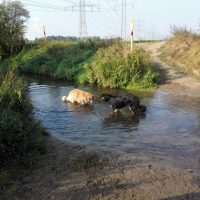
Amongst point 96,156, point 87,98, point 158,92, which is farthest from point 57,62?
point 96,156

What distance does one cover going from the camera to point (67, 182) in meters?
8.16

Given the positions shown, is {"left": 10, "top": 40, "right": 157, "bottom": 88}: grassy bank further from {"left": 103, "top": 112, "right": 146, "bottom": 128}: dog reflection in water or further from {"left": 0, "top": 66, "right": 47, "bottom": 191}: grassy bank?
{"left": 0, "top": 66, "right": 47, "bottom": 191}: grassy bank

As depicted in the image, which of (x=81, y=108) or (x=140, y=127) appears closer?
(x=140, y=127)

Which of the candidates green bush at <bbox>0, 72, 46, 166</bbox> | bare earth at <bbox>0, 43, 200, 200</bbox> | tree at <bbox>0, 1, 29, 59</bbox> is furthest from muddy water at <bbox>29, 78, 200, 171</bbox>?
tree at <bbox>0, 1, 29, 59</bbox>

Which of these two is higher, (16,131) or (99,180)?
(16,131)

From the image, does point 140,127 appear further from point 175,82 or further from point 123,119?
point 175,82

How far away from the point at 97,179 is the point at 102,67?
15588 mm

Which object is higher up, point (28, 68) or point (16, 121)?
point (16, 121)

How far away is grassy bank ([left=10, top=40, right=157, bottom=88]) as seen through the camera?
2306cm

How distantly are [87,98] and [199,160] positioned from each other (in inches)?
296

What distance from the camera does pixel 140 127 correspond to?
13.4m

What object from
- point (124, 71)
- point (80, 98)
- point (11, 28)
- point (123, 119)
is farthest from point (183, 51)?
point (11, 28)

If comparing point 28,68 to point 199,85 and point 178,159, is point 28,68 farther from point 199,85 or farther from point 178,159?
point 178,159

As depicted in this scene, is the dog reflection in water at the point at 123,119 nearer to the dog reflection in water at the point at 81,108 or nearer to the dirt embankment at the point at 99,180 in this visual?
the dog reflection in water at the point at 81,108
